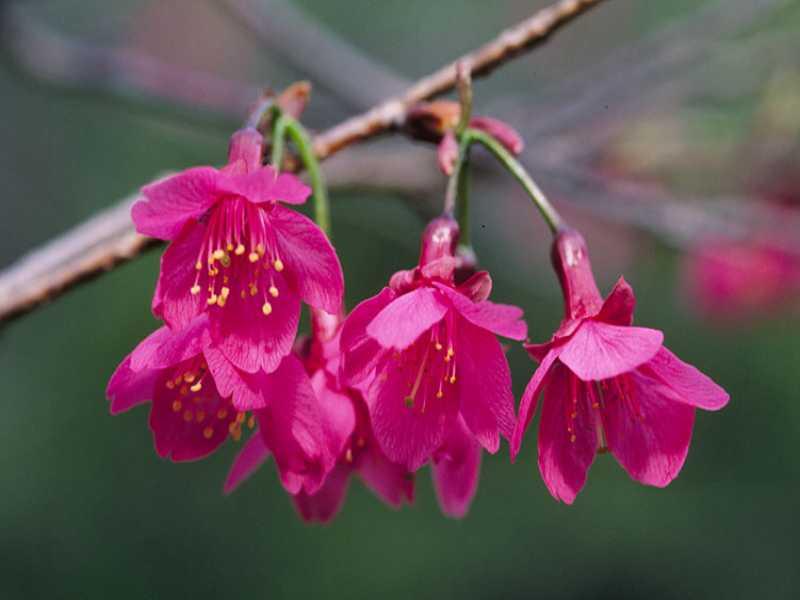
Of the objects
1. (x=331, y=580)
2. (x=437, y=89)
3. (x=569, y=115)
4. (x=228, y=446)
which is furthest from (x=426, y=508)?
(x=437, y=89)

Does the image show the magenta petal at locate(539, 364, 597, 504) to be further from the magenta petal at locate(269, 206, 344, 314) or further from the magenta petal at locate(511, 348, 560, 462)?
the magenta petal at locate(269, 206, 344, 314)

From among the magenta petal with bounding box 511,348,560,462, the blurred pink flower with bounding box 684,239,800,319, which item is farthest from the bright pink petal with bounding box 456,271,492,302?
the blurred pink flower with bounding box 684,239,800,319

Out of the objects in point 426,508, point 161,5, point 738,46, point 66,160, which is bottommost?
point 426,508

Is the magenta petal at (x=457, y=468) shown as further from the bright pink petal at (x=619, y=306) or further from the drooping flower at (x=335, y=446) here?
the bright pink petal at (x=619, y=306)

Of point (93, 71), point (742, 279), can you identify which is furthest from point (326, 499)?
point (742, 279)

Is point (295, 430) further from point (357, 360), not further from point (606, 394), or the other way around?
point (606, 394)

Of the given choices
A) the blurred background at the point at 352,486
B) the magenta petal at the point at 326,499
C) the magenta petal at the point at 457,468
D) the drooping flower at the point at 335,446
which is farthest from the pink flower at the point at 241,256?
the blurred background at the point at 352,486

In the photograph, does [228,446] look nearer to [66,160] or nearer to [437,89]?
[66,160]
